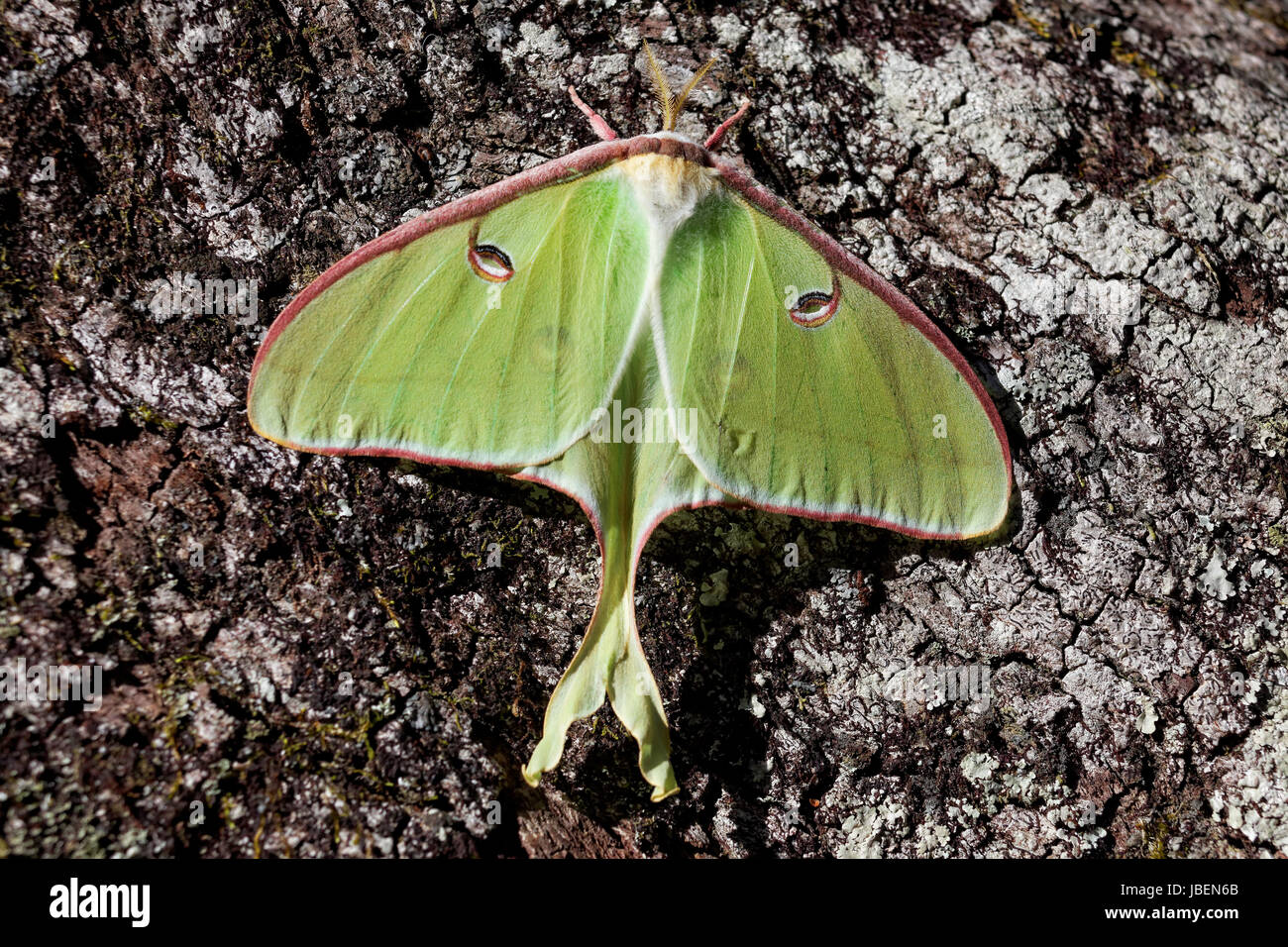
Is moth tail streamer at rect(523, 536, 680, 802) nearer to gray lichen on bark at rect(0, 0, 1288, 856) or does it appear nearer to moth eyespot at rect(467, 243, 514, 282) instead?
gray lichen on bark at rect(0, 0, 1288, 856)

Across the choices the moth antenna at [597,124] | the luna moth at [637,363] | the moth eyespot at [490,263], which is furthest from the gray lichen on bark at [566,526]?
the moth eyespot at [490,263]

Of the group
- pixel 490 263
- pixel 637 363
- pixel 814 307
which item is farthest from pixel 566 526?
pixel 814 307

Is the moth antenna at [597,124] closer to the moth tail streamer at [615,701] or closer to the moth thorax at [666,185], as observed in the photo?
the moth thorax at [666,185]

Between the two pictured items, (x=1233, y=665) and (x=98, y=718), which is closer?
(x=98, y=718)

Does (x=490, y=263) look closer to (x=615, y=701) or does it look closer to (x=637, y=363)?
(x=637, y=363)
